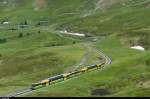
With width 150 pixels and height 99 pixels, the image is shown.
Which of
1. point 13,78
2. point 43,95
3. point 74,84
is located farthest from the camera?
point 13,78

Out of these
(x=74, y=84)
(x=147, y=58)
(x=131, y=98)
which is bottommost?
(x=131, y=98)

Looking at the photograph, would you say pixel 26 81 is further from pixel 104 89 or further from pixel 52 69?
pixel 104 89

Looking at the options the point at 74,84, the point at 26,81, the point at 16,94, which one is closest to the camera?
the point at 16,94

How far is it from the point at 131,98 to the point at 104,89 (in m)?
29.2

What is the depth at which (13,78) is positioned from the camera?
18550 centimetres

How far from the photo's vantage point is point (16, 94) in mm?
130000

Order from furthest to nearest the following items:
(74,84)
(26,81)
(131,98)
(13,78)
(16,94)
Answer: (13,78) < (26,81) < (74,84) < (16,94) < (131,98)

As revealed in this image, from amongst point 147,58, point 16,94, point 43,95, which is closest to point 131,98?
point 43,95

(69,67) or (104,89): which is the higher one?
(69,67)

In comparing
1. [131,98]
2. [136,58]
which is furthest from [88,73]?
[131,98]

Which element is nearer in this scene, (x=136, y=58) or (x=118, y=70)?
(x=118, y=70)

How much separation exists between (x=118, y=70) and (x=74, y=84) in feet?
86.2

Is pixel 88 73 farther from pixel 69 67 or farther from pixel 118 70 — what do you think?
pixel 69 67

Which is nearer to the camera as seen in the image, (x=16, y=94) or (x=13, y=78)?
(x=16, y=94)
